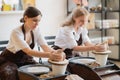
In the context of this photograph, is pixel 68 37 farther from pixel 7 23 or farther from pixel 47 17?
pixel 47 17

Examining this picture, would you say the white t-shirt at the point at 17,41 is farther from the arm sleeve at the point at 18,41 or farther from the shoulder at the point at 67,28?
the shoulder at the point at 67,28

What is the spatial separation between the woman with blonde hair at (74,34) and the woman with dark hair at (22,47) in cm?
31

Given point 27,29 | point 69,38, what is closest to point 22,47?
point 27,29

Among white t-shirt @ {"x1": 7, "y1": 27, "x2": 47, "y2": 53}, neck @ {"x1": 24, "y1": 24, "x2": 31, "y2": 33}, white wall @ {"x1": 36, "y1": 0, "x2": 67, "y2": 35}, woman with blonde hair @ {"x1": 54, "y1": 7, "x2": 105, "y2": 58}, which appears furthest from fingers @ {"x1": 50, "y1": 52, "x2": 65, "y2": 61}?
white wall @ {"x1": 36, "y1": 0, "x2": 67, "y2": 35}

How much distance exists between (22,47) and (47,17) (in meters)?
1.75

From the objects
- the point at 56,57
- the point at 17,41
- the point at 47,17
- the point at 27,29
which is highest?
the point at 47,17

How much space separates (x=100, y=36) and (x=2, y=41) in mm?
2281

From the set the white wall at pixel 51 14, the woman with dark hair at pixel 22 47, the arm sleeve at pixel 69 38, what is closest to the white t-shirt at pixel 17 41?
the woman with dark hair at pixel 22 47

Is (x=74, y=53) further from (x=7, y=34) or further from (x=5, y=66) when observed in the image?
(x=7, y=34)

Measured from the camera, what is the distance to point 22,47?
7.38ft

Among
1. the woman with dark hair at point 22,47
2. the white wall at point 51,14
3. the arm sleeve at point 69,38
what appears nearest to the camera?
the woman with dark hair at point 22,47

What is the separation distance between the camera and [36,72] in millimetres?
1962

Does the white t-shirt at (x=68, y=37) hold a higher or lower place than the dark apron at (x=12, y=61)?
higher

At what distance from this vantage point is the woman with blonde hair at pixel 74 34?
261cm
